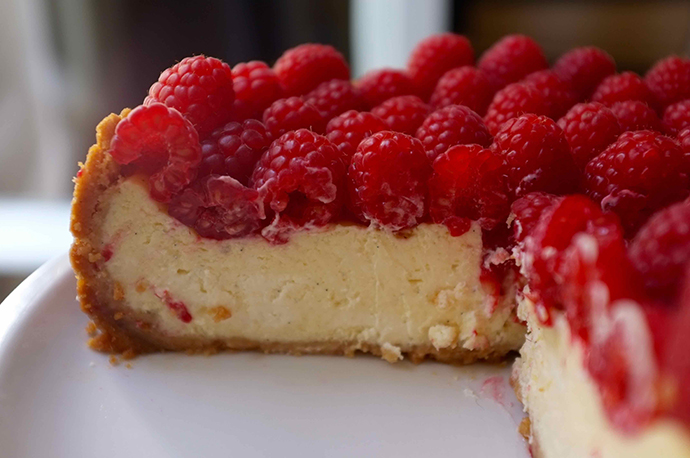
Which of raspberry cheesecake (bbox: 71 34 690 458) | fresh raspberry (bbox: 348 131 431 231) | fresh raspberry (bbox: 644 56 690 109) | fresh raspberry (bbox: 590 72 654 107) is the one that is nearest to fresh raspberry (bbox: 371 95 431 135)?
raspberry cheesecake (bbox: 71 34 690 458)

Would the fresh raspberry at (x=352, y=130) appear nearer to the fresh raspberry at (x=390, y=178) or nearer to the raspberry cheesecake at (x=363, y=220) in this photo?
the raspberry cheesecake at (x=363, y=220)

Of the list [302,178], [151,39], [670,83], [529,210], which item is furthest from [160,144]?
[151,39]

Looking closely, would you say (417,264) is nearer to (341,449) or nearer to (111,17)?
(341,449)

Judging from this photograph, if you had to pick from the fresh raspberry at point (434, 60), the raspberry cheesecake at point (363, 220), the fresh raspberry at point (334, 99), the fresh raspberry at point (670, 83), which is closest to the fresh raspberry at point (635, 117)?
the raspberry cheesecake at point (363, 220)

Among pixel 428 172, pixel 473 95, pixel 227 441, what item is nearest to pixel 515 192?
pixel 428 172

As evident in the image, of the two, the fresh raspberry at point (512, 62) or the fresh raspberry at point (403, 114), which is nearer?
the fresh raspberry at point (403, 114)

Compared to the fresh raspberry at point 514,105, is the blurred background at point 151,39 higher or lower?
lower
